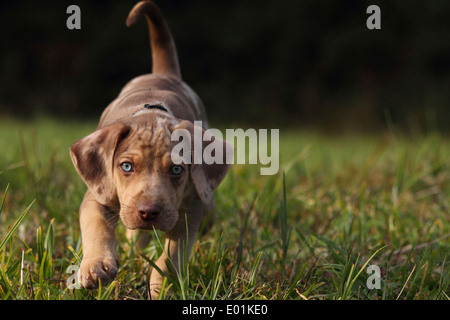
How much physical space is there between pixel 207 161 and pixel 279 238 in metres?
0.87

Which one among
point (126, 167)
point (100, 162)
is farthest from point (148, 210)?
point (100, 162)

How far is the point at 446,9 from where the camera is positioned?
1574 centimetres

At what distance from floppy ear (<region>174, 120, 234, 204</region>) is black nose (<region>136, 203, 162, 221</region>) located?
278mm

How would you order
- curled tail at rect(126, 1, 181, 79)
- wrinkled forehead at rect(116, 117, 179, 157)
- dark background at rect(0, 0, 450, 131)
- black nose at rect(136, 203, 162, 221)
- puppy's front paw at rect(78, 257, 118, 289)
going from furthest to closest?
dark background at rect(0, 0, 450, 131) → curled tail at rect(126, 1, 181, 79) → wrinkled forehead at rect(116, 117, 179, 157) → black nose at rect(136, 203, 162, 221) → puppy's front paw at rect(78, 257, 118, 289)

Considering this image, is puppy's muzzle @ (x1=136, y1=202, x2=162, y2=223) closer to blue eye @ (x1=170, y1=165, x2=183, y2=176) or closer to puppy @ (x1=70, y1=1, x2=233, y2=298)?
puppy @ (x1=70, y1=1, x2=233, y2=298)

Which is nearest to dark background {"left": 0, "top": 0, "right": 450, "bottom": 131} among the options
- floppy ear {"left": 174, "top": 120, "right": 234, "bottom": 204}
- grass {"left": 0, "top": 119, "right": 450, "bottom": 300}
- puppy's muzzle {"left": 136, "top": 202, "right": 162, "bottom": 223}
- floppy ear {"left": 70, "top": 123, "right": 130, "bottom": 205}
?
grass {"left": 0, "top": 119, "right": 450, "bottom": 300}

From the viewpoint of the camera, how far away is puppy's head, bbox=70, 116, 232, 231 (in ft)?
7.80

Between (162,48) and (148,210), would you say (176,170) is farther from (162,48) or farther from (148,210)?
(162,48)

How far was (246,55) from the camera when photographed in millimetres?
16484

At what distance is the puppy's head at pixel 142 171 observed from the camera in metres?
2.38

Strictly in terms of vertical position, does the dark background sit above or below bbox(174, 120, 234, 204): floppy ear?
above

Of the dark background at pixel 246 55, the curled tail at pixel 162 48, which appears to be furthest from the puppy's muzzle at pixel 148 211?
the dark background at pixel 246 55
